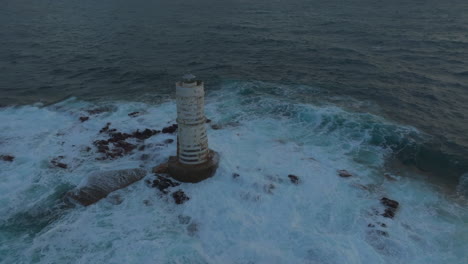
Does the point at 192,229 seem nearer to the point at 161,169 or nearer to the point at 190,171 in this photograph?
the point at 190,171

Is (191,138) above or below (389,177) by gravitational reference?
above

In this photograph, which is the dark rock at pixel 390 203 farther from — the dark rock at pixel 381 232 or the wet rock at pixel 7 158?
the wet rock at pixel 7 158

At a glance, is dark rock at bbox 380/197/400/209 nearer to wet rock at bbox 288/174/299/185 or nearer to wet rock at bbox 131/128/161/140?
wet rock at bbox 288/174/299/185

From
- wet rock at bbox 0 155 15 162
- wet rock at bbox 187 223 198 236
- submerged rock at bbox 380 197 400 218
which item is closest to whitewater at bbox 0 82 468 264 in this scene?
wet rock at bbox 187 223 198 236

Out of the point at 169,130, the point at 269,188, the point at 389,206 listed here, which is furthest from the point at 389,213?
the point at 169,130

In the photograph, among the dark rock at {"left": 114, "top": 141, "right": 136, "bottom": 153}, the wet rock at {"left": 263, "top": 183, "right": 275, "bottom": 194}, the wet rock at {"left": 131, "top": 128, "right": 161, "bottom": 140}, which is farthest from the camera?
the wet rock at {"left": 131, "top": 128, "right": 161, "bottom": 140}

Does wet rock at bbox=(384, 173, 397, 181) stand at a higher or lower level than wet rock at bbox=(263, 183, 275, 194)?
higher

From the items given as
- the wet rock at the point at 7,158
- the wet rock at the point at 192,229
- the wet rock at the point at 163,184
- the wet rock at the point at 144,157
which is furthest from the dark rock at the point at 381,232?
the wet rock at the point at 7,158
